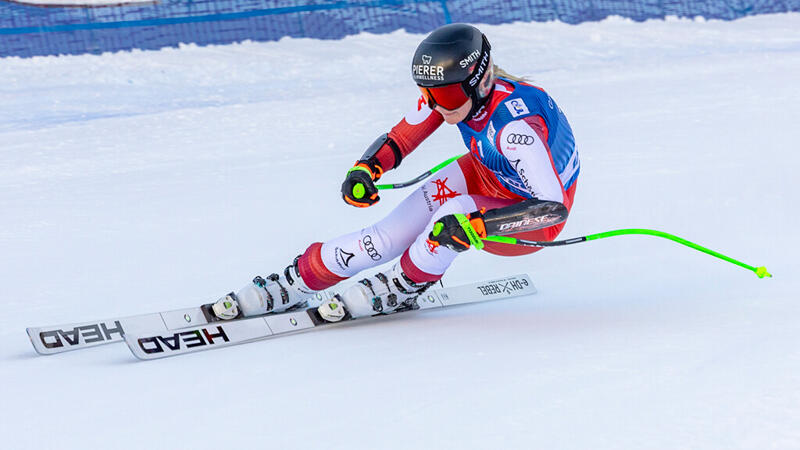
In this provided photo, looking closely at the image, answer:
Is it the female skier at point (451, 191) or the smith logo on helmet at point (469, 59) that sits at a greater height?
the smith logo on helmet at point (469, 59)

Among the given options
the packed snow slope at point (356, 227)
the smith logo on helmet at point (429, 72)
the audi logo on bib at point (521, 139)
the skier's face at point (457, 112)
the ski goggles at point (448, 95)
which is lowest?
the packed snow slope at point (356, 227)

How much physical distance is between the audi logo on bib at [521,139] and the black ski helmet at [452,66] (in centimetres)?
18

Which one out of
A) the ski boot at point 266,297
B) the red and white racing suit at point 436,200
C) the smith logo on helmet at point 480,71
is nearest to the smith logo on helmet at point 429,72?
the smith logo on helmet at point 480,71

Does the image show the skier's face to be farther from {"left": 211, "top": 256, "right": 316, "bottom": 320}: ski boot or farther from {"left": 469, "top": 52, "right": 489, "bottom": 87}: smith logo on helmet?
Answer: {"left": 211, "top": 256, "right": 316, "bottom": 320}: ski boot

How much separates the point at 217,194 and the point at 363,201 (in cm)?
224

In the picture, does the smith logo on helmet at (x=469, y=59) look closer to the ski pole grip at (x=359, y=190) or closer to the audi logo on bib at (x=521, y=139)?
the audi logo on bib at (x=521, y=139)

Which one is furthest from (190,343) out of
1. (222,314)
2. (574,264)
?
(574,264)

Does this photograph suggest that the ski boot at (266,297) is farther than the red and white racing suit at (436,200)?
Yes

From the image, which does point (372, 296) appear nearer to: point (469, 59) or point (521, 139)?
point (521, 139)

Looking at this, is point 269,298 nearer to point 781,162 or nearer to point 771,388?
point 771,388

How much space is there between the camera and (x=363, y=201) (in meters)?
3.35

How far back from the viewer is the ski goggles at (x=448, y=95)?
302cm

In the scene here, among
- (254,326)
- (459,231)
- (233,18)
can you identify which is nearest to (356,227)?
(254,326)

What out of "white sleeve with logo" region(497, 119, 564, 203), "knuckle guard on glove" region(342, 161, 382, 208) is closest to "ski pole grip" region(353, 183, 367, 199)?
"knuckle guard on glove" region(342, 161, 382, 208)
